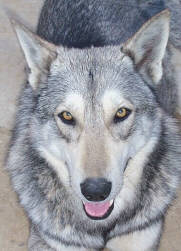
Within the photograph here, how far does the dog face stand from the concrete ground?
1.12 meters

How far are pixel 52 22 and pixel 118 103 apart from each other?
7.47ft

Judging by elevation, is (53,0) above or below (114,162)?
above

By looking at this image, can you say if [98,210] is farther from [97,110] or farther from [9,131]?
[9,131]

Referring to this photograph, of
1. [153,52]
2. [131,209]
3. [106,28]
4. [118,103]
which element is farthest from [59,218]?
[106,28]

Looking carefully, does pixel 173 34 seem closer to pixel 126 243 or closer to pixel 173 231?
pixel 173 231

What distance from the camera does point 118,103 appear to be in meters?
3.37

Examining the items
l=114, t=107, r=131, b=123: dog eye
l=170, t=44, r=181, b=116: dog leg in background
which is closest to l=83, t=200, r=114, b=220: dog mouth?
l=114, t=107, r=131, b=123: dog eye

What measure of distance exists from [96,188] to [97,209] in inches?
16.6

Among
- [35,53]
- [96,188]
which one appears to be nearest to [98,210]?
[96,188]

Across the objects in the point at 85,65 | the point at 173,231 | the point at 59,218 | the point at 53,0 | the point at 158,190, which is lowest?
the point at 173,231

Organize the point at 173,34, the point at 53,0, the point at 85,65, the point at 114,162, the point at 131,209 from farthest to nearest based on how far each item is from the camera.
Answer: the point at 173,34, the point at 53,0, the point at 131,209, the point at 85,65, the point at 114,162

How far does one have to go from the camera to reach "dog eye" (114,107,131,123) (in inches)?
133

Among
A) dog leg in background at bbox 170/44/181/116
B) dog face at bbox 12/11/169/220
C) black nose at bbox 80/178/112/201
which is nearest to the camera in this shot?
black nose at bbox 80/178/112/201

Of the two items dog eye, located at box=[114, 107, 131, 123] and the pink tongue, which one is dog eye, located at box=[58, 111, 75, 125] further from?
the pink tongue
